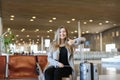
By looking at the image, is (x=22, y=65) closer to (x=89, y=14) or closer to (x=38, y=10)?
(x=38, y=10)

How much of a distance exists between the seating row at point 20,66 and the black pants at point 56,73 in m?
2.94

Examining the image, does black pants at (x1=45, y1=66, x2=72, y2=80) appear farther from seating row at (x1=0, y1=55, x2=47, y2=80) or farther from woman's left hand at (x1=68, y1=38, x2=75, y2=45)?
seating row at (x1=0, y1=55, x2=47, y2=80)

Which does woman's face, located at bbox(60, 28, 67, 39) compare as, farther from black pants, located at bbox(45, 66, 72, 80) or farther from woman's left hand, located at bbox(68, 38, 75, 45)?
black pants, located at bbox(45, 66, 72, 80)

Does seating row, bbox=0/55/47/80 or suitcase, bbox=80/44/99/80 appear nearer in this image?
suitcase, bbox=80/44/99/80

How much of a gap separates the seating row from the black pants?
2936 mm

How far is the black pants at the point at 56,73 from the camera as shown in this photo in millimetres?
3329

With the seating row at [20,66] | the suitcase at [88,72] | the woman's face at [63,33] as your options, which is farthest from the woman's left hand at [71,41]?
the seating row at [20,66]

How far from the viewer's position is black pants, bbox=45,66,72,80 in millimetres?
3329

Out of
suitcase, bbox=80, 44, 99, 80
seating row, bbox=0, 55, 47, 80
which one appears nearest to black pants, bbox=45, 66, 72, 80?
suitcase, bbox=80, 44, 99, 80

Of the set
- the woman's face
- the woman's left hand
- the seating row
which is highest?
the woman's face

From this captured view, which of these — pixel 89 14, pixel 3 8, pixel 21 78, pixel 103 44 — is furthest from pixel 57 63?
pixel 103 44

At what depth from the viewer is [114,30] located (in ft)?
125

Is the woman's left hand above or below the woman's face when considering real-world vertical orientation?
below

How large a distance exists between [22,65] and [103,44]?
36272 mm
